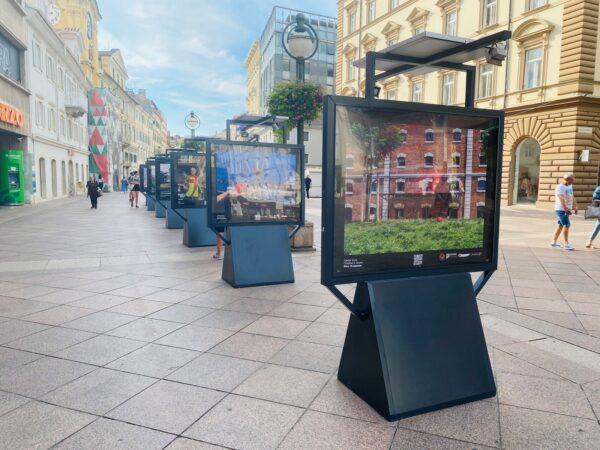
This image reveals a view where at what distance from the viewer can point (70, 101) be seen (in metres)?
34.7

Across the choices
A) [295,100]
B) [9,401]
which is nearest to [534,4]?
[295,100]

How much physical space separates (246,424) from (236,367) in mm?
872

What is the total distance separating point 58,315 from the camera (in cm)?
509

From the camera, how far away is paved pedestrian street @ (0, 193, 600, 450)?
9.20 feet

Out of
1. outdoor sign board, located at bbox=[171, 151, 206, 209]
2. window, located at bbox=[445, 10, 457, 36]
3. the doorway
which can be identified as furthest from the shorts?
window, located at bbox=[445, 10, 457, 36]

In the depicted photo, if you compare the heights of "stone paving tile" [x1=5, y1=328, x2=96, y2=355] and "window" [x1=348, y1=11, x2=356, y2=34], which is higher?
"window" [x1=348, y1=11, x2=356, y2=34]

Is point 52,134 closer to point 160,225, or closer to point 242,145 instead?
point 160,225

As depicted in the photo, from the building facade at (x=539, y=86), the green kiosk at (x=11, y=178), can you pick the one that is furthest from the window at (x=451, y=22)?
the green kiosk at (x=11, y=178)

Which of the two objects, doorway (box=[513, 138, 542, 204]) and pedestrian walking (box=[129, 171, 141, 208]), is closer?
doorway (box=[513, 138, 542, 204])

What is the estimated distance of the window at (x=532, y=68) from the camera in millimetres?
21688

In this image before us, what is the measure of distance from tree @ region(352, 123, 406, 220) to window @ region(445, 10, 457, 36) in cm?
2700

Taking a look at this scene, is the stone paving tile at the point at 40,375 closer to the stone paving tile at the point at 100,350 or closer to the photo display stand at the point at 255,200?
the stone paving tile at the point at 100,350

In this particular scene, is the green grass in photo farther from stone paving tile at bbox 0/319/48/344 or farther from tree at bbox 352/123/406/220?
stone paving tile at bbox 0/319/48/344

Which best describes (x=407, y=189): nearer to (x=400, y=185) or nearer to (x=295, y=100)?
(x=400, y=185)
